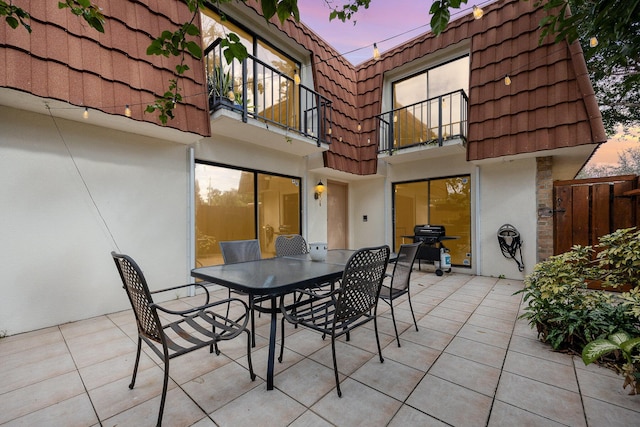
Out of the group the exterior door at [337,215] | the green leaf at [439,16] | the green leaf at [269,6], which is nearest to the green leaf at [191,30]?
the green leaf at [269,6]

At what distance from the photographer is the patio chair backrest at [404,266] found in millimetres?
2572

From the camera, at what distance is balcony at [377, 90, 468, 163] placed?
5.20m

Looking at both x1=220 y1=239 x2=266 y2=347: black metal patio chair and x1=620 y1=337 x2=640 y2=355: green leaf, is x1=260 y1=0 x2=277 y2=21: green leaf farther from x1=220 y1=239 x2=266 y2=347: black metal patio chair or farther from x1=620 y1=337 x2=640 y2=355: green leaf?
x1=620 y1=337 x2=640 y2=355: green leaf

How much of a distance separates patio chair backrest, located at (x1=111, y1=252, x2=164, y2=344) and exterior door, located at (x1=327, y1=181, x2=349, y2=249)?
207 inches

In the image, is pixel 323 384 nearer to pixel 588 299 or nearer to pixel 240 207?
pixel 588 299

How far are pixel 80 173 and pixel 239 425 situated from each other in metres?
3.38

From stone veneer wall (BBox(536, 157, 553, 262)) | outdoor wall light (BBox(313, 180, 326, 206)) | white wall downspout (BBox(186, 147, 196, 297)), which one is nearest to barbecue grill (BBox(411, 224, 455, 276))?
stone veneer wall (BBox(536, 157, 553, 262))

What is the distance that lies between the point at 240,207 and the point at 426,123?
4579mm

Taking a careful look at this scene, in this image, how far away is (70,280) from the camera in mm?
3010

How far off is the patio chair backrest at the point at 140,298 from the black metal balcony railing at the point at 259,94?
2058 millimetres

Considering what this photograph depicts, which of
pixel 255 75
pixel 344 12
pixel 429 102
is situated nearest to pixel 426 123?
pixel 429 102

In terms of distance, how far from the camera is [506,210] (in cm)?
508

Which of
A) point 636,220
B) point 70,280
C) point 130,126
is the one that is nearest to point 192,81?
point 130,126

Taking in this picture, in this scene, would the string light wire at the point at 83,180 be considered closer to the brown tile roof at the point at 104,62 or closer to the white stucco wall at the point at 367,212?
the brown tile roof at the point at 104,62
